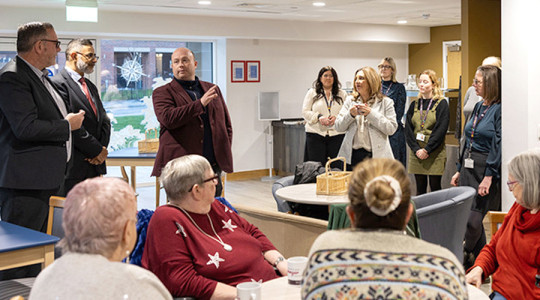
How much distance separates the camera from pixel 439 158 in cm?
687

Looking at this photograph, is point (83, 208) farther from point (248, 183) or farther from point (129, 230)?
point (248, 183)

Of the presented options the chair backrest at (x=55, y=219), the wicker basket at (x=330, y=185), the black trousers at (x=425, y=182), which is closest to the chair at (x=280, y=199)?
the wicker basket at (x=330, y=185)

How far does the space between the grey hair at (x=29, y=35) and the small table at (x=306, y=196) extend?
A: 1896 mm

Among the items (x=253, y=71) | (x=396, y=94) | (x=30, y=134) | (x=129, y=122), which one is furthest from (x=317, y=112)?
(x=30, y=134)

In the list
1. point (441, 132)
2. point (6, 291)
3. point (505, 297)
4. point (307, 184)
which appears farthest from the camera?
point (441, 132)

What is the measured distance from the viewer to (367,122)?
5.73 metres

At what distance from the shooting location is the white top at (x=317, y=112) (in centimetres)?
761

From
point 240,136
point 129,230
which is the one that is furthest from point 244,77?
point 129,230

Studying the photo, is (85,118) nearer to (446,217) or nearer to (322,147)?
(446,217)

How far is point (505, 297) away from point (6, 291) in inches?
90.9

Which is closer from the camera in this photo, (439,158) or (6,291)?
(6,291)

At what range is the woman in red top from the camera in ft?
9.33

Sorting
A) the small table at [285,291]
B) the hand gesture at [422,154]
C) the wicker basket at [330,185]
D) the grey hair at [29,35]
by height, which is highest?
the grey hair at [29,35]

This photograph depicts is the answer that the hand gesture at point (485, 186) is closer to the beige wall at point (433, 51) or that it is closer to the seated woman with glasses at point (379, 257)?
the seated woman with glasses at point (379, 257)
